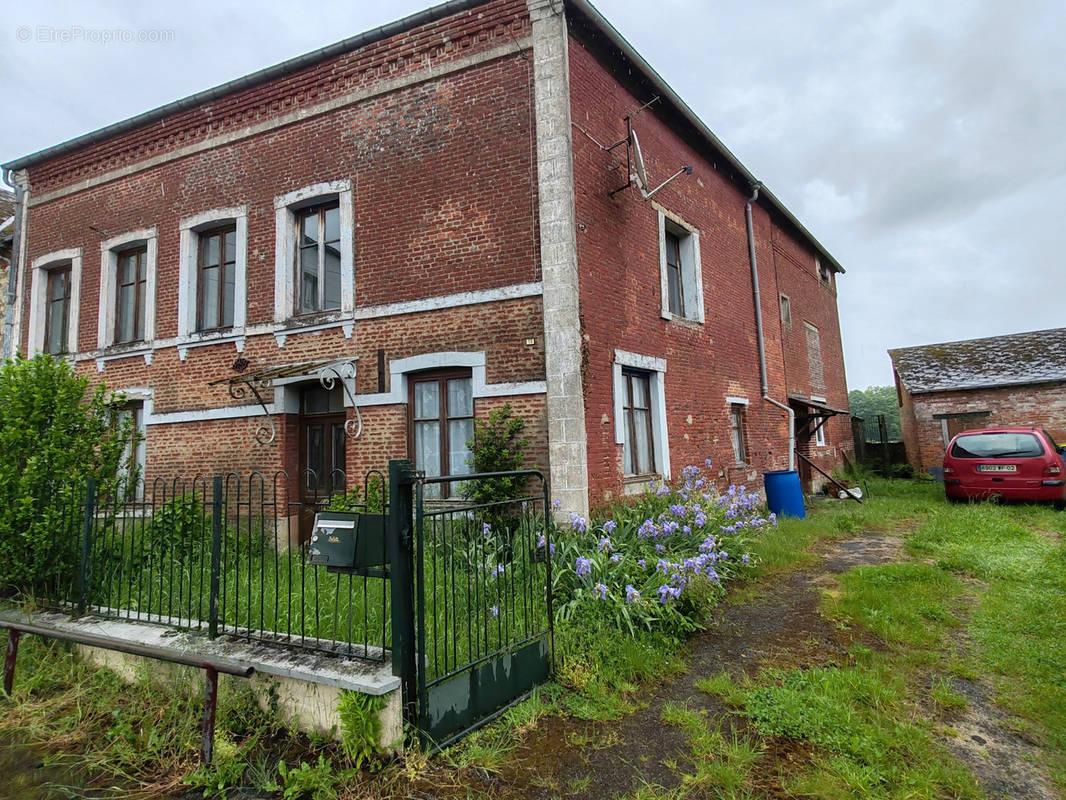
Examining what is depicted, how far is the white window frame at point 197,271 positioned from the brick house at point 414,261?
38 millimetres

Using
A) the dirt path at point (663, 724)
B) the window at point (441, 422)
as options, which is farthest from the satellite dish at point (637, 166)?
the dirt path at point (663, 724)

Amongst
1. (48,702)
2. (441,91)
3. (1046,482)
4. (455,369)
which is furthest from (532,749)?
(1046,482)

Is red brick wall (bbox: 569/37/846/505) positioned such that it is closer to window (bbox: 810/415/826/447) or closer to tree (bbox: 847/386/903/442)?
window (bbox: 810/415/826/447)

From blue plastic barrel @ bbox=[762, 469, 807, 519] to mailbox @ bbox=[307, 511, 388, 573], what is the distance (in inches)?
349

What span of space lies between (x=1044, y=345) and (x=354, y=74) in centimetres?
2318

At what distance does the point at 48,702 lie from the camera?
392cm

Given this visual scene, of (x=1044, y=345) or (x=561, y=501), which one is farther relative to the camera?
(x=1044, y=345)

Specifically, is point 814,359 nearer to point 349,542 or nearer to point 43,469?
point 349,542

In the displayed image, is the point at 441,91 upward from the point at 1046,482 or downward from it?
upward

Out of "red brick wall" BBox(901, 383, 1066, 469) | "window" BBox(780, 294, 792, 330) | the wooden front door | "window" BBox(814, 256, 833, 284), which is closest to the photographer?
the wooden front door

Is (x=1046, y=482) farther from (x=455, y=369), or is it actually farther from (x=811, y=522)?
(x=455, y=369)

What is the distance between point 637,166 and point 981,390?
15.9 meters

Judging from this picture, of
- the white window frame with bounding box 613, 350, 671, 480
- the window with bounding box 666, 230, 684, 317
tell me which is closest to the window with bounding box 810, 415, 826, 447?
the window with bounding box 666, 230, 684, 317

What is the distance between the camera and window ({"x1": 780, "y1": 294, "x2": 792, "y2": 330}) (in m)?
14.5
